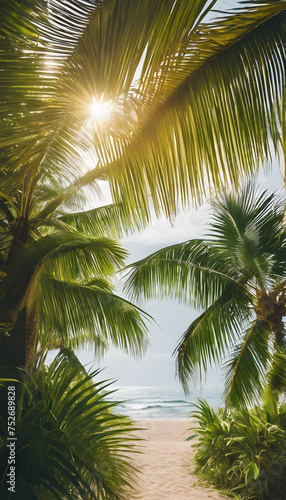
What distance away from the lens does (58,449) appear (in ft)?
9.43

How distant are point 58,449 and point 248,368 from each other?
4458 millimetres

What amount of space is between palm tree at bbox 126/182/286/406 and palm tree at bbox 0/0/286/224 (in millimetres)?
4719

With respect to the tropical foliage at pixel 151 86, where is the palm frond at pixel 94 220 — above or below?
above

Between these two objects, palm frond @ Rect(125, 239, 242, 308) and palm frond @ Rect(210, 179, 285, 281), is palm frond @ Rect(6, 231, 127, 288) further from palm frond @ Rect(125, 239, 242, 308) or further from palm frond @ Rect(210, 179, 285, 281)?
palm frond @ Rect(210, 179, 285, 281)

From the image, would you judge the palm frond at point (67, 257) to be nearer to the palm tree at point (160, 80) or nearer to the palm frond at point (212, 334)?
the palm tree at point (160, 80)

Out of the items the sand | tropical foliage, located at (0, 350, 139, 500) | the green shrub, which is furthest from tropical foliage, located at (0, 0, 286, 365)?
the green shrub

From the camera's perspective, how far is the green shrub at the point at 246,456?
230 inches

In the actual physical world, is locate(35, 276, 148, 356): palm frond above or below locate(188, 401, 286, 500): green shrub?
above

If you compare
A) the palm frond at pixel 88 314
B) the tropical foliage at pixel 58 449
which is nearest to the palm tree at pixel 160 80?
the tropical foliage at pixel 58 449

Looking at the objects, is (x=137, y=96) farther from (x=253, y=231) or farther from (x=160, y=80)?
(x=253, y=231)

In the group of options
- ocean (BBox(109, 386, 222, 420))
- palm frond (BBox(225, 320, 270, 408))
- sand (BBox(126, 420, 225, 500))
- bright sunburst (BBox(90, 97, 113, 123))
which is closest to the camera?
bright sunburst (BBox(90, 97, 113, 123))

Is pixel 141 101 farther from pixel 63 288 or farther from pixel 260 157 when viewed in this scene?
pixel 63 288

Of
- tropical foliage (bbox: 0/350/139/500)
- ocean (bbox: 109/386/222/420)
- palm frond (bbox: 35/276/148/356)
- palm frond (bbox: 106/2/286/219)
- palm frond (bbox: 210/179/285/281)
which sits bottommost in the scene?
ocean (bbox: 109/386/222/420)

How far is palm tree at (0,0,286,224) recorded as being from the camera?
1.78 meters
